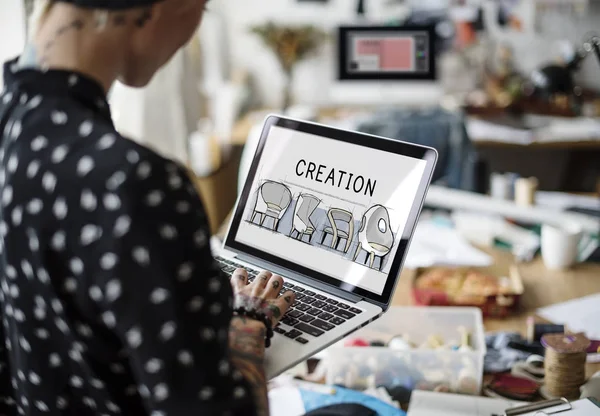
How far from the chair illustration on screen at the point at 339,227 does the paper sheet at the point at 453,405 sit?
30cm

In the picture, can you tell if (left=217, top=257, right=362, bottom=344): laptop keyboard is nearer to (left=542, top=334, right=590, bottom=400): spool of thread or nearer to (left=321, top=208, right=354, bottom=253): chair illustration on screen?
(left=321, top=208, right=354, bottom=253): chair illustration on screen

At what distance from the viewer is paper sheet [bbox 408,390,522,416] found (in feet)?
4.00

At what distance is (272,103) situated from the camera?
4324 millimetres

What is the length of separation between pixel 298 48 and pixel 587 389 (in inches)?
125

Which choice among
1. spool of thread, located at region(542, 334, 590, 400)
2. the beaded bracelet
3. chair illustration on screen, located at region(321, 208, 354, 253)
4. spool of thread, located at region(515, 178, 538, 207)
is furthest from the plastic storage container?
spool of thread, located at region(515, 178, 538, 207)

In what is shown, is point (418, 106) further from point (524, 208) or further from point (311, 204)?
point (311, 204)

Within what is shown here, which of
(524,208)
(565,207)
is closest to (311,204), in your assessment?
(524,208)

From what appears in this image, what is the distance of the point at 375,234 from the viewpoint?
114 cm

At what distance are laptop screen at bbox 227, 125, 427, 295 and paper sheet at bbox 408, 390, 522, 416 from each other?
0.82ft

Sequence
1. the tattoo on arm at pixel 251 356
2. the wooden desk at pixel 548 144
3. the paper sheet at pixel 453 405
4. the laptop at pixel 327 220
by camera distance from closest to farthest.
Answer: the tattoo on arm at pixel 251 356 → the laptop at pixel 327 220 → the paper sheet at pixel 453 405 → the wooden desk at pixel 548 144

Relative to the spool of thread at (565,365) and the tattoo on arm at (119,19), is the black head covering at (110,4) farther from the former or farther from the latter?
the spool of thread at (565,365)

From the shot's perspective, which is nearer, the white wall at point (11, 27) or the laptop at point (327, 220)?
the laptop at point (327, 220)

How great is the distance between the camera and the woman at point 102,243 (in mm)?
659

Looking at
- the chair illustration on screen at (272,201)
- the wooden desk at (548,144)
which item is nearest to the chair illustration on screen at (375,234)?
the chair illustration on screen at (272,201)
